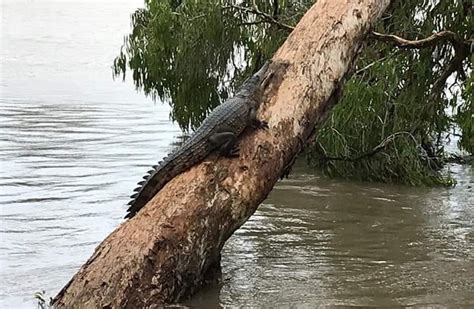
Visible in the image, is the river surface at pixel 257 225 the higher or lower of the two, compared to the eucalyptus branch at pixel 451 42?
lower

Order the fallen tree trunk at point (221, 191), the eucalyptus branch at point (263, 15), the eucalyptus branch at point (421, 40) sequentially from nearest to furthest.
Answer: the fallen tree trunk at point (221, 191) → the eucalyptus branch at point (421, 40) → the eucalyptus branch at point (263, 15)

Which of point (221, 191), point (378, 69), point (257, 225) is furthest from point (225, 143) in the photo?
point (378, 69)

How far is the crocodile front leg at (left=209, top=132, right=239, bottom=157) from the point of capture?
6.30 meters

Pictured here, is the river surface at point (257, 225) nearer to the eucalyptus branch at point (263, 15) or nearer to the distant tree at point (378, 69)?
the distant tree at point (378, 69)

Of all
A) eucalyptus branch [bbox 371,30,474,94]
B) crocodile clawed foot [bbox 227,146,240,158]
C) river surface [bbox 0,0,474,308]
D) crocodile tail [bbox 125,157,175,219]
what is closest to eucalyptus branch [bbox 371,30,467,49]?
eucalyptus branch [bbox 371,30,474,94]

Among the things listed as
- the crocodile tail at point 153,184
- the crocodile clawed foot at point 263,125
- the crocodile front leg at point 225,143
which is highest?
the crocodile clawed foot at point 263,125

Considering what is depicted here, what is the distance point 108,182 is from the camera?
10453 mm

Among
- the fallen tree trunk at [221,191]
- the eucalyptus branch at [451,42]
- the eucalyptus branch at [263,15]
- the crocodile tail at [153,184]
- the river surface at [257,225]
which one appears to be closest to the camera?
the fallen tree trunk at [221,191]

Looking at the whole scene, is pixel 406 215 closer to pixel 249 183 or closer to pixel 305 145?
pixel 305 145

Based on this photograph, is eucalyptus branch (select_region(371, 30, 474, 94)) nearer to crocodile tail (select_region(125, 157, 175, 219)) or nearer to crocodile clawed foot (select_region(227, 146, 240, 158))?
crocodile clawed foot (select_region(227, 146, 240, 158))

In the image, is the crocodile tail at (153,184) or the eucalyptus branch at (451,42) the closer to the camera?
the crocodile tail at (153,184)

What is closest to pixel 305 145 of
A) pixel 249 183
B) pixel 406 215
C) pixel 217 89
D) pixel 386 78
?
pixel 249 183

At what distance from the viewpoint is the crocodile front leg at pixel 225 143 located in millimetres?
6305

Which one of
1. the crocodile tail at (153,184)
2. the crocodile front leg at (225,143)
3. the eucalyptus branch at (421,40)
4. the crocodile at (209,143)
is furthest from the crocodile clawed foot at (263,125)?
the eucalyptus branch at (421,40)
